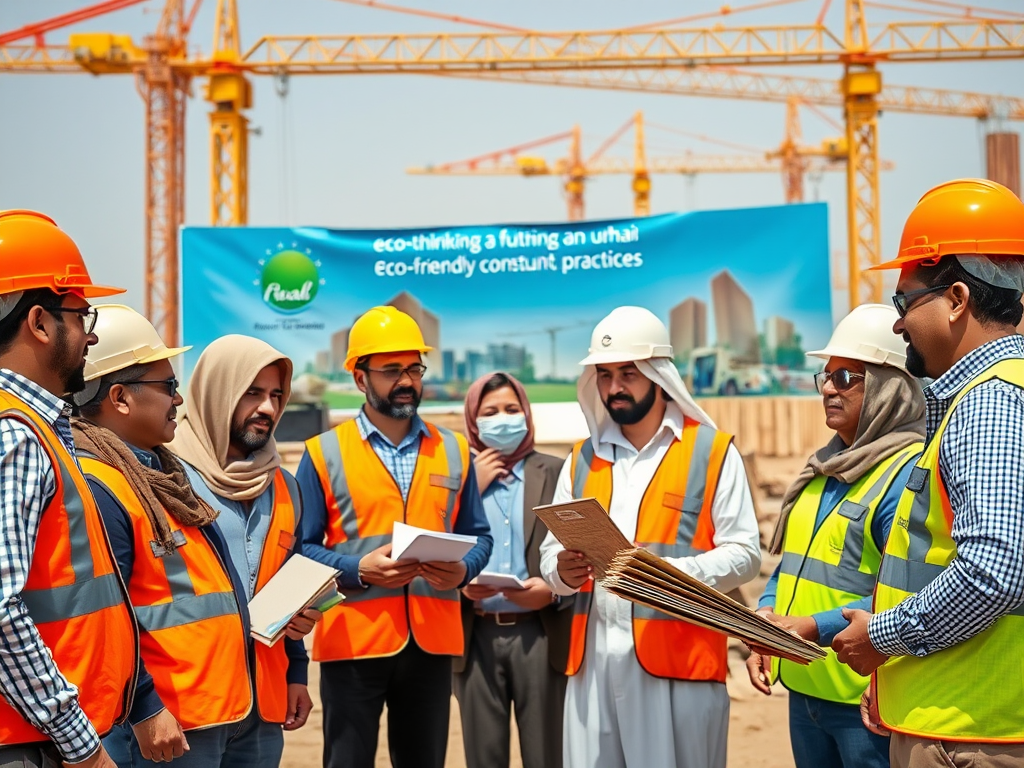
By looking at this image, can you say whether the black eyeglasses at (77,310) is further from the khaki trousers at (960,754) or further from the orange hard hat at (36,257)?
the khaki trousers at (960,754)

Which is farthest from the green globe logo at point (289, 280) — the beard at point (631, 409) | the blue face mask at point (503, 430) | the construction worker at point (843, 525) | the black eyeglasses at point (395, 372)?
the construction worker at point (843, 525)

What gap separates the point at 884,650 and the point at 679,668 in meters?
1.46

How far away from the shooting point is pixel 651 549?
13.6ft

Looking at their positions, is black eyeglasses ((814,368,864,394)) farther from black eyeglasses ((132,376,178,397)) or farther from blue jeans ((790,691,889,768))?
black eyeglasses ((132,376,178,397))

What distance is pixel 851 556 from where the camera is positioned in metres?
3.67

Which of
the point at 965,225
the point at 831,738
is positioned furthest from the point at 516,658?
the point at 965,225

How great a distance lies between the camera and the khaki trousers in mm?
2475

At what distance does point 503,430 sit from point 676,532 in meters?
1.33

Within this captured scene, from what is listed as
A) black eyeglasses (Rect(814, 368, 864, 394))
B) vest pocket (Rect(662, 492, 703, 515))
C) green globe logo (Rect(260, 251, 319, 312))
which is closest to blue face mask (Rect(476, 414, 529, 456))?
vest pocket (Rect(662, 492, 703, 515))

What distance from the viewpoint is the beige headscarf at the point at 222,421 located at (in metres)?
3.80

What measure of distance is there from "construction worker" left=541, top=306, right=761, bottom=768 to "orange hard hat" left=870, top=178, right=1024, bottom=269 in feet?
5.27

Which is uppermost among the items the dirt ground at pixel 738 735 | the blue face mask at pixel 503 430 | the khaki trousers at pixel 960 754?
the blue face mask at pixel 503 430

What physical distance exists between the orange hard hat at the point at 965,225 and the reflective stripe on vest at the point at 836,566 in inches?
43.3

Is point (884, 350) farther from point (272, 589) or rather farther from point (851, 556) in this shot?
point (272, 589)
